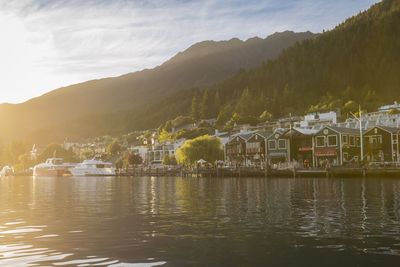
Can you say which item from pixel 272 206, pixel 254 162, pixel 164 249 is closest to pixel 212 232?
pixel 164 249

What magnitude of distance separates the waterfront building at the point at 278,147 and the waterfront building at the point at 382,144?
19.1 meters

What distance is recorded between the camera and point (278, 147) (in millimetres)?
122188

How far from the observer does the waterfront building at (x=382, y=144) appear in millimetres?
104688

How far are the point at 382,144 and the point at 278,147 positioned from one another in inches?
983

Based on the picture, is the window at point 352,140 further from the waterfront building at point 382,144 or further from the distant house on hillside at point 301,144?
the distant house on hillside at point 301,144

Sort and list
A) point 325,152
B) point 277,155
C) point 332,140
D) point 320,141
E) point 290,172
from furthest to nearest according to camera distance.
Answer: point 277,155 → point 320,141 → point 325,152 → point 332,140 → point 290,172

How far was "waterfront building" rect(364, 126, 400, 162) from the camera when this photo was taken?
10469 cm

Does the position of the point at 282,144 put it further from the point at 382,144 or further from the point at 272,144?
the point at 382,144

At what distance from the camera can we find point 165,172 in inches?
5399

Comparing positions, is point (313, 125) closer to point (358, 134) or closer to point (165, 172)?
point (358, 134)

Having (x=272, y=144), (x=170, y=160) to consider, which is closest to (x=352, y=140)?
(x=272, y=144)

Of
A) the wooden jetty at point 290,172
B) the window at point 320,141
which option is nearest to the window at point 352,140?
the window at point 320,141

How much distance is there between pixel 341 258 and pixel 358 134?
97998 mm

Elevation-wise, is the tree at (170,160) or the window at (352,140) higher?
the window at (352,140)
